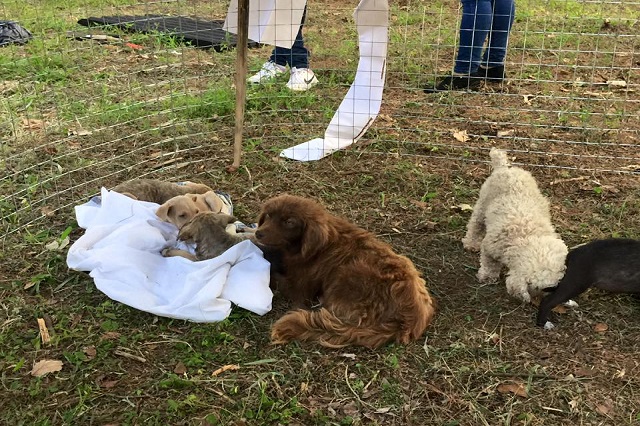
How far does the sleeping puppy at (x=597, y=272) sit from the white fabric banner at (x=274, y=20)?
3.15 m

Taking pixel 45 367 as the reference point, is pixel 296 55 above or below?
above

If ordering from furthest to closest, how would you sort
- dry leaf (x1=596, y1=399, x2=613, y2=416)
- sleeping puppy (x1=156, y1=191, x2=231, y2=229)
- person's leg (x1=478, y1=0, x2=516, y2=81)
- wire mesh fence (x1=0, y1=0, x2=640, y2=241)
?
person's leg (x1=478, y1=0, x2=516, y2=81) < wire mesh fence (x1=0, y1=0, x2=640, y2=241) < sleeping puppy (x1=156, y1=191, x2=231, y2=229) < dry leaf (x1=596, y1=399, x2=613, y2=416)

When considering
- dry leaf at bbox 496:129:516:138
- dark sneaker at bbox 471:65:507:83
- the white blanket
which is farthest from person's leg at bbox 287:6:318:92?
the white blanket

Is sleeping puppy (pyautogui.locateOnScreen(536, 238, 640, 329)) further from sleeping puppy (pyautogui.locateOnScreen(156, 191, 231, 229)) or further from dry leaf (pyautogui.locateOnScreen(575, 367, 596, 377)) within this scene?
sleeping puppy (pyautogui.locateOnScreen(156, 191, 231, 229))

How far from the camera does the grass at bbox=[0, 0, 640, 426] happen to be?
3014 millimetres

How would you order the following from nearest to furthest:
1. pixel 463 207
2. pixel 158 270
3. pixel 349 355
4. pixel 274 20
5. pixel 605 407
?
pixel 605 407 → pixel 349 355 → pixel 158 270 → pixel 463 207 → pixel 274 20

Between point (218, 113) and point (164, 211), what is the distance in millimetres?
2181

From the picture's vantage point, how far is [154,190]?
179 inches

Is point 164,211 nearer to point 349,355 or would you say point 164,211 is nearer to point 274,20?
point 349,355

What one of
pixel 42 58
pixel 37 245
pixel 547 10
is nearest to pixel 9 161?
pixel 37 245

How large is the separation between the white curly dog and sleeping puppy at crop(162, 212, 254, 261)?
1.54 metres

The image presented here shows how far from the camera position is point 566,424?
2.90m

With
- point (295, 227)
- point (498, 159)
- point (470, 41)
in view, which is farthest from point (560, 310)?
point (470, 41)

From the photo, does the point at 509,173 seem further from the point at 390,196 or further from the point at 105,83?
the point at 105,83
